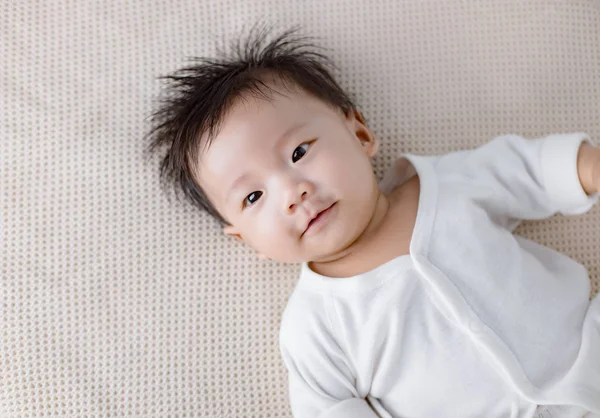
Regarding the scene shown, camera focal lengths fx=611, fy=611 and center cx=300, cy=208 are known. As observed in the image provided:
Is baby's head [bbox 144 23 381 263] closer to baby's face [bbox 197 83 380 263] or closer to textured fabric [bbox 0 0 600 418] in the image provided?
baby's face [bbox 197 83 380 263]

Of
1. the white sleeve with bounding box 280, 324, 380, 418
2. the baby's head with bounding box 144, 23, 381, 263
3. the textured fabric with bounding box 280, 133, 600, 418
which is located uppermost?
the baby's head with bounding box 144, 23, 381, 263

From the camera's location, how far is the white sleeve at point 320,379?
1140 mm

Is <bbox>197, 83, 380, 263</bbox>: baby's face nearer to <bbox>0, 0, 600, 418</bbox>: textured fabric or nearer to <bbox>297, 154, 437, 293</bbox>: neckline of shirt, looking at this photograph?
<bbox>297, 154, 437, 293</bbox>: neckline of shirt

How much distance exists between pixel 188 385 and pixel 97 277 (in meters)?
0.29

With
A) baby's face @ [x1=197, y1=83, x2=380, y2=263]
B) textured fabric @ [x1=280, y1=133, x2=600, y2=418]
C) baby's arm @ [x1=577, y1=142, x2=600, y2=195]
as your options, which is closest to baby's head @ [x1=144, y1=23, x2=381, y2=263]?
baby's face @ [x1=197, y1=83, x2=380, y2=263]

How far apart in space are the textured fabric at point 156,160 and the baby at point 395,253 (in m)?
0.12

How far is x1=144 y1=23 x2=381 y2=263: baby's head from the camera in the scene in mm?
1071

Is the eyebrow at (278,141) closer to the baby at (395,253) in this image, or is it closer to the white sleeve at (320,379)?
the baby at (395,253)

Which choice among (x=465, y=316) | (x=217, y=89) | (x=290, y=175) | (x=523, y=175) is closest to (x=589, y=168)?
(x=523, y=175)

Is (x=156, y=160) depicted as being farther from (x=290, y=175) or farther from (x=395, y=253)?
(x=395, y=253)

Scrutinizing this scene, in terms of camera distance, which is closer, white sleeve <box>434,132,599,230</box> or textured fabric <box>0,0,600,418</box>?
white sleeve <box>434,132,599,230</box>

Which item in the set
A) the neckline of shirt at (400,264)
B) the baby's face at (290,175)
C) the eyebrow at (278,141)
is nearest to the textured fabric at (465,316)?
the neckline of shirt at (400,264)

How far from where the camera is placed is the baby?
1.08 m

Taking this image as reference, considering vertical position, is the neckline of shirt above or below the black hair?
below
